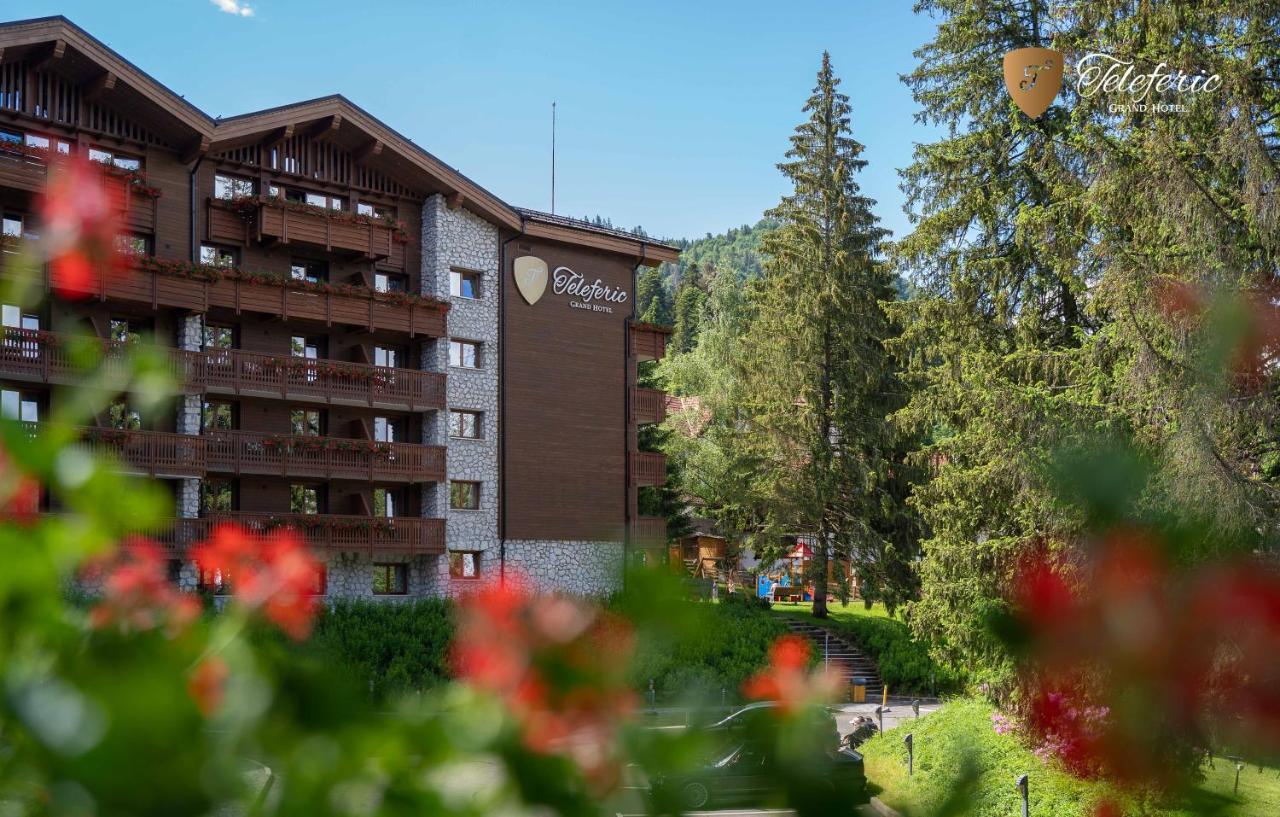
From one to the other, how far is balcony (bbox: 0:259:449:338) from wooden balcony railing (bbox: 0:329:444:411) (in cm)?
113

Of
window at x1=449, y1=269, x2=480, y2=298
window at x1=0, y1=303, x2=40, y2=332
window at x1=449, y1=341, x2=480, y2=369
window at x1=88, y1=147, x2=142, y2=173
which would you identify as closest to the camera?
window at x1=0, y1=303, x2=40, y2=332

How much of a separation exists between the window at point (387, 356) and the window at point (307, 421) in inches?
82.8

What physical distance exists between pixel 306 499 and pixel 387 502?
2.36 meters

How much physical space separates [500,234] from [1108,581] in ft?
119

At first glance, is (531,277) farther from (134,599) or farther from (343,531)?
(134,599)

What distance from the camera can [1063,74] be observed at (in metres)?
27.9

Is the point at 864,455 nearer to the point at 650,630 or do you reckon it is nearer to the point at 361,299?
the point at 361,299

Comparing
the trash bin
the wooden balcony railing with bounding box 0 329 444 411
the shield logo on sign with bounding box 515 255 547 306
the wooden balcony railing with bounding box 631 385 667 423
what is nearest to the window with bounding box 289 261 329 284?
the wooden balcony railing with bounding box 0 329 444 411

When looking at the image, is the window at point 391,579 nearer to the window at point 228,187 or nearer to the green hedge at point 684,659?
the window at point 228,187

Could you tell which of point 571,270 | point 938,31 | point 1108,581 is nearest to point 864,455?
point 571,270

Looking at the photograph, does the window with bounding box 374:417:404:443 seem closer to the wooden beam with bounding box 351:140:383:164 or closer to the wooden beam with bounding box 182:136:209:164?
the wooden beam with bounding box 351:140:383:164

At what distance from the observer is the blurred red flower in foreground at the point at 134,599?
111 cm

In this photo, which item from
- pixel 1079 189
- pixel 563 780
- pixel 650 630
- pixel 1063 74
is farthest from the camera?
pixel 1063 74

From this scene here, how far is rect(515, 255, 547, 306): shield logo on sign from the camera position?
36688mm
